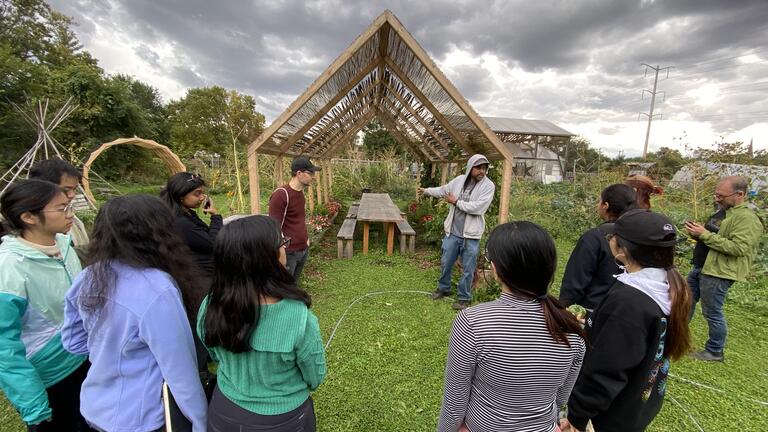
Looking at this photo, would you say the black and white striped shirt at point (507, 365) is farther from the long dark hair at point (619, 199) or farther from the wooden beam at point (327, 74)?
the wooden beam at point (327, 74)

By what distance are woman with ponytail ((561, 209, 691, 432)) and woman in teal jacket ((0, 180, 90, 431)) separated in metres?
2.63

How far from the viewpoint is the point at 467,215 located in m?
4.12

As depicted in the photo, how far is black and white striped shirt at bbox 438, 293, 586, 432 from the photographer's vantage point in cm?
119

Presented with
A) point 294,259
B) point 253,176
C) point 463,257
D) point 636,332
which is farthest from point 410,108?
point 636,332

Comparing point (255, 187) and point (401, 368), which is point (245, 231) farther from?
point (255, 187)

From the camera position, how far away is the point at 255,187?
410cm

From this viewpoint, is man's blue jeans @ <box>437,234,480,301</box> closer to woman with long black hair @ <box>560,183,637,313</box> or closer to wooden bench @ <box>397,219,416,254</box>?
woman with long black hair @ <box>560,183,637,313</box>

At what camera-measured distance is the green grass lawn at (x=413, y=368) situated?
8.60 ft

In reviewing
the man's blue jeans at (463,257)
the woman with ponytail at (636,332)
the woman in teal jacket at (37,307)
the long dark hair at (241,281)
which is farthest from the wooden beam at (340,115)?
the woman with ponytail at (636,332)

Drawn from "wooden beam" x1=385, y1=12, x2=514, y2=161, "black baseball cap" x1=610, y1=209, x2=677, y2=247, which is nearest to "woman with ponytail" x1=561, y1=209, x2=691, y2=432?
"black baseball cap" x1=610, y1=209, x2=677, y2=247

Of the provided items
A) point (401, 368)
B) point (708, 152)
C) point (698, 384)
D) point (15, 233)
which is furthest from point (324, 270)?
point (708, 152)

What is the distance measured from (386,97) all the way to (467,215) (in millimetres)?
4376

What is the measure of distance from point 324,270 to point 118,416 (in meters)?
4.62

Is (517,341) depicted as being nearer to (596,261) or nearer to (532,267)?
(532,267)
